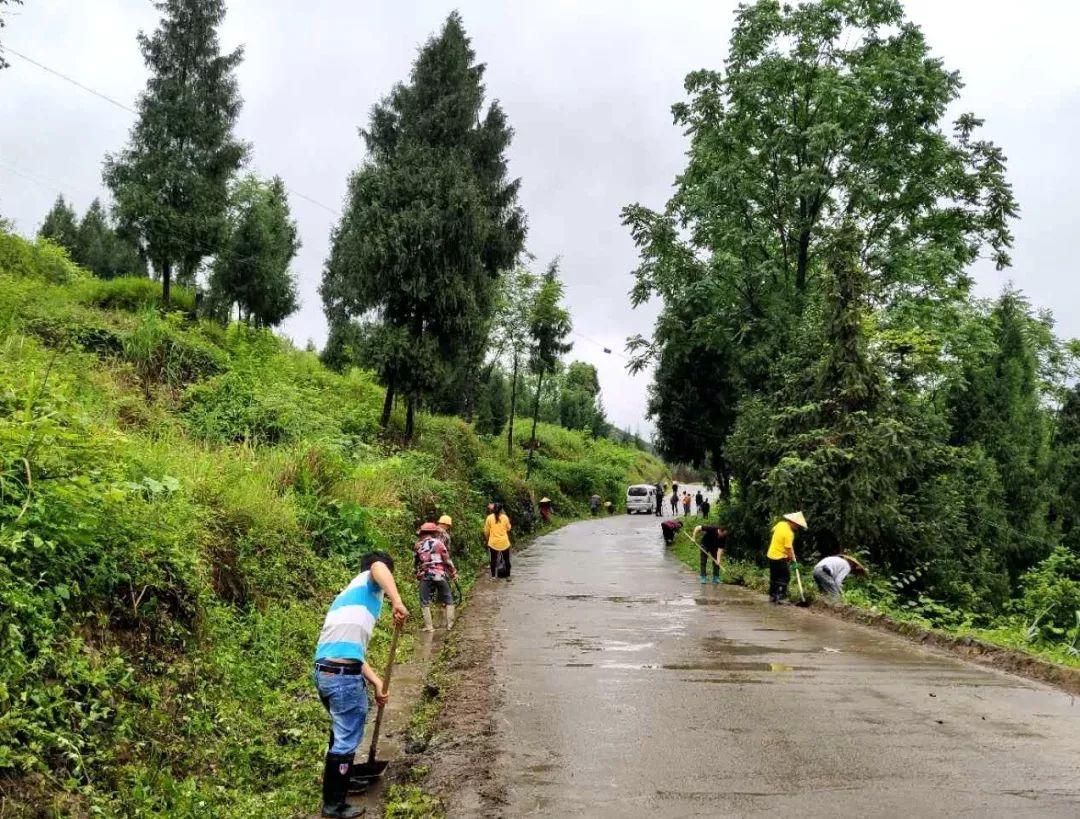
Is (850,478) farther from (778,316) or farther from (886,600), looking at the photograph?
(778,316)

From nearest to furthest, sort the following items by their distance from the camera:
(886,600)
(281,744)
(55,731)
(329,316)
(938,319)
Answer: (55,731) < (281,744) < (886,600) < (938,319) < (329,316)

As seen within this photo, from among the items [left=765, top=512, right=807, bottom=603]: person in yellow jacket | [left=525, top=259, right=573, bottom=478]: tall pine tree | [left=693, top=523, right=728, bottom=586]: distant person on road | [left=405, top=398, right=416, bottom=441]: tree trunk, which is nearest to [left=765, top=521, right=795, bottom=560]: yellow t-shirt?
[left=765, top=512, right=807, bottom=603]: person in yellow jacket

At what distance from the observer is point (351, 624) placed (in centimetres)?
569

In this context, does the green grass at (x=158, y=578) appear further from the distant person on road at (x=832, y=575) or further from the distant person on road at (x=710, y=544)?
the distant person on road at (x=710, y=544)

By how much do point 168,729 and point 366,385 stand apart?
22.2 meters

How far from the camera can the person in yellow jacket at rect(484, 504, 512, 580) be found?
18.3 meters

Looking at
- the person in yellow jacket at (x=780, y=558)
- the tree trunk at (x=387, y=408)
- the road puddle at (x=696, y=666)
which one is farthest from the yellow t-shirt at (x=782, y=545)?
the tree trunk at (x=387, y=408)

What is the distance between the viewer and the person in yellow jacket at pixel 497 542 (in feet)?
60.0

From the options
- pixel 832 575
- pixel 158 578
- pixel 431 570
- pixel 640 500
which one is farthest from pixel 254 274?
pixel 640 500

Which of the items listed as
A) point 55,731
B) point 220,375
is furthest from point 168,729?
point 220,375

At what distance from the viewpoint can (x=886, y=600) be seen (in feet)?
50.6

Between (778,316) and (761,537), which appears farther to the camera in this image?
(778,316)

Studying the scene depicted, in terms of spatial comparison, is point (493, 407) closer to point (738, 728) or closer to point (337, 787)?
point (738, 728)

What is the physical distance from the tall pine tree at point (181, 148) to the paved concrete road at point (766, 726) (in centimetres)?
1876
